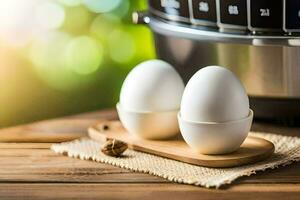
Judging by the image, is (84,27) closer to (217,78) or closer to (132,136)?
(132,136)

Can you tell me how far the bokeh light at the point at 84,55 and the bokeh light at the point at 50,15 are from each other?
39 millimetres

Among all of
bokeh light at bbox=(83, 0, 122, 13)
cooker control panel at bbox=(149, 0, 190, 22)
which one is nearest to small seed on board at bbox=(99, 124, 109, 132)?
cooker control panel at bbox=(149, 0, 190, 22)

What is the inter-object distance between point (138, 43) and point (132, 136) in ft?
1.06

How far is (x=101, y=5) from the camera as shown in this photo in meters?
1.14

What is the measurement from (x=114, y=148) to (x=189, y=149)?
79 mm

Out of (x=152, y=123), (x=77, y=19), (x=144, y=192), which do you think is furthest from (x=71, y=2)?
(x=144, y=192)

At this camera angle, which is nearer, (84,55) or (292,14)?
(292,14)

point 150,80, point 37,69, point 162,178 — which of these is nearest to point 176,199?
point 162,178

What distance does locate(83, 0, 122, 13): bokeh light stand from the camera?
3.73 ft

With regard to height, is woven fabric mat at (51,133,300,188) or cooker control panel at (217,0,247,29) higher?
cooker control panel at (217,0,247,29)

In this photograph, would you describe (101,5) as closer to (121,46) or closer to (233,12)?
(121,46)

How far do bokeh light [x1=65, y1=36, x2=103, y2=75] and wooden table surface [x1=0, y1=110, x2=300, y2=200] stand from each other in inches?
10.5

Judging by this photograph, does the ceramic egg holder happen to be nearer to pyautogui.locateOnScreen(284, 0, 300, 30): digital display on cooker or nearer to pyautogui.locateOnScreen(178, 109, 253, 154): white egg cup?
pyautogui.locateOnScreen(178, 109, 253, 154): white egg cup

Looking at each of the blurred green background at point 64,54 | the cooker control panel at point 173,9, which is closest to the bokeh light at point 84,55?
the blurred green background at point 64,54
